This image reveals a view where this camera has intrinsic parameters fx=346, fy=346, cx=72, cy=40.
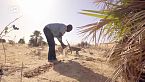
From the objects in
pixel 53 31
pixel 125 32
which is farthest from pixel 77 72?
pixel 125 32

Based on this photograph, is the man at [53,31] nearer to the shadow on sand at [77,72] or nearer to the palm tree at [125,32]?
the shadow on sand at [77,72]

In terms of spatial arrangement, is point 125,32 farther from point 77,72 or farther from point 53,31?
point 53,31

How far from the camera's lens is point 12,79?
22.0 ft

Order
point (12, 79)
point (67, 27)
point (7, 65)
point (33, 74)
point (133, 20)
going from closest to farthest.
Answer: point (133, 20)
point (12, 79)
point (33, 74)
point (7, 65)
point (67, 27)

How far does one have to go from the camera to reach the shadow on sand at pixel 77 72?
725 centimetres

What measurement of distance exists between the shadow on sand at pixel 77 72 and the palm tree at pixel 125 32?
323 cm

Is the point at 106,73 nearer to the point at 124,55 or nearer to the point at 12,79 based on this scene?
the point at 12,79

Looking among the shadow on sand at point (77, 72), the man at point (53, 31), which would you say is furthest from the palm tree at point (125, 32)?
the man at point (53, 31)

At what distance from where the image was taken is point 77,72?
7.66m

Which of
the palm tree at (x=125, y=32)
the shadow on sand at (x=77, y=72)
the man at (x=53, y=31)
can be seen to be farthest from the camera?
the man at (x=53, y=31)

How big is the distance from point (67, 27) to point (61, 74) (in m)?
2.00

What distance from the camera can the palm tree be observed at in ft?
10.9

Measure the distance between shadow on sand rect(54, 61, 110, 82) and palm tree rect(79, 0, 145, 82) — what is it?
3.23m

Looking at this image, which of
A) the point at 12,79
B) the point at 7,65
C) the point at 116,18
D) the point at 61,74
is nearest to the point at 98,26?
the point at 116,18
